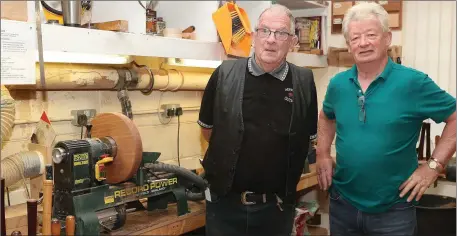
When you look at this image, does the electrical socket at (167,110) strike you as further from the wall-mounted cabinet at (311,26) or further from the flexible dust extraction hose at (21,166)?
the wall-mounted cabinet at (311,26)

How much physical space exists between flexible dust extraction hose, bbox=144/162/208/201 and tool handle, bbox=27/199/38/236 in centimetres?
60

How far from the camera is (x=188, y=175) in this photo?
2570 mm

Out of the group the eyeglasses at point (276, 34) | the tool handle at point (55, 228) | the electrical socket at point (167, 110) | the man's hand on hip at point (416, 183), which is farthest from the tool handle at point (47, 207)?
the man's hand on hip at point (416, 183)

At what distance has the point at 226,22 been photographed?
2977 millimetres

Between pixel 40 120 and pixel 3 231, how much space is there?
709 mm

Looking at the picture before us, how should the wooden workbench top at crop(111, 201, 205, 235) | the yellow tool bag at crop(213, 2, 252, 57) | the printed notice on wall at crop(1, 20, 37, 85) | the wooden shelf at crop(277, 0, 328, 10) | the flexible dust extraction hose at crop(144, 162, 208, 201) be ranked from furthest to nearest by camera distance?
the wooden shelf at crop(277, 0, 328, 10), the yellow tool bag at crop(213, 2, 252, 57), the flexible dust extraction hose at crop(144, 162, 208, 201), the wooden workbench top at crop(111, 201, 205, 235), the printed notice on wall at crop(1, 20, 37, 85)

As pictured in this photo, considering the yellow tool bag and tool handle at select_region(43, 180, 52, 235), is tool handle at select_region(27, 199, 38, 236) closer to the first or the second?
tool handle at select_region(43, 180, 52, 235)

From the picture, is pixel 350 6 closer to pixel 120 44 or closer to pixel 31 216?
pixel 120 44

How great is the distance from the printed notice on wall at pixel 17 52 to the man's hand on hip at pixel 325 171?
4.56 ft

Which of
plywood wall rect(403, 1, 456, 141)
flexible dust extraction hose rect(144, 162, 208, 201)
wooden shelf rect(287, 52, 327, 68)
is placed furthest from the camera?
plywood wall rect(403, 1, 456, 141)

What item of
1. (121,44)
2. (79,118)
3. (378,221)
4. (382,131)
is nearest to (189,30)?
(121,44)

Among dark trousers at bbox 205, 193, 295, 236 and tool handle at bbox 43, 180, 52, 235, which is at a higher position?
tool handle at bbox 43, 180, 52, 235

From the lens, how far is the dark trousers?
226 centimetres

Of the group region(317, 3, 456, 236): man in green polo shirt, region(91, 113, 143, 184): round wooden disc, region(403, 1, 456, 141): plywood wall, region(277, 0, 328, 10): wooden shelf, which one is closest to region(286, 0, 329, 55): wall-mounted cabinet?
region(277, 0, 328, 10): wooden shelf
